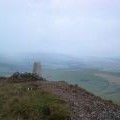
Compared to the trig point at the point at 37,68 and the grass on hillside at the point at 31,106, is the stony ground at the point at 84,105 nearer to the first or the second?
the grass on hillside at the point at 31,106

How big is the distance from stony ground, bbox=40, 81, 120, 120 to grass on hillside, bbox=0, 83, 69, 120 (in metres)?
0.43

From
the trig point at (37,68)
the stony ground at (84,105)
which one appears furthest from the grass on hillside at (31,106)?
the trig point at (37,68)

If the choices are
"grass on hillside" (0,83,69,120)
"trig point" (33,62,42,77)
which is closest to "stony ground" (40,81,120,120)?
"grass on hillside" (0,83,69,120)

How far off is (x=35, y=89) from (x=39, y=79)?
473 centimetres

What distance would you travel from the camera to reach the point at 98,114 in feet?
60.2

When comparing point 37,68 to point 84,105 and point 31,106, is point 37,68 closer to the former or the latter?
point 84,105

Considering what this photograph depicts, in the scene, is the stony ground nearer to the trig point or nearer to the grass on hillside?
the grass on hillside

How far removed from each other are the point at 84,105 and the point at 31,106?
2033mm

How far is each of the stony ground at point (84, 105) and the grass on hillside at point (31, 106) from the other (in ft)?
1.41

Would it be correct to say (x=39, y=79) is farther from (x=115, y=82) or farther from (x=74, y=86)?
(x=115, y=82)

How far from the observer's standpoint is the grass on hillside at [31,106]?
1814cm

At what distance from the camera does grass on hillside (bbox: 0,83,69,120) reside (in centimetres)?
1814

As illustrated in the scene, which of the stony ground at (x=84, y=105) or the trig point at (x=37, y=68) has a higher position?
the trig point at (x=37, y=68)

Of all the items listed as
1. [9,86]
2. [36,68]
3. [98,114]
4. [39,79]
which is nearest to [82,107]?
[98,114]
